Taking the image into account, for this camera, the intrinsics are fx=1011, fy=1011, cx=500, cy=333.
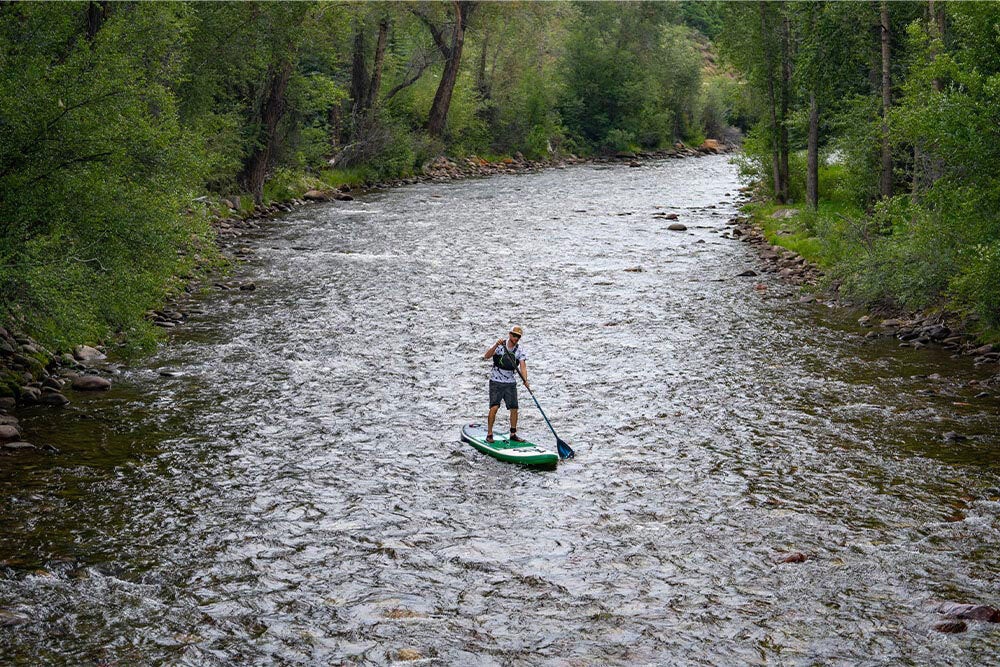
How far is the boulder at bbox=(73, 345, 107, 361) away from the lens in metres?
19.4

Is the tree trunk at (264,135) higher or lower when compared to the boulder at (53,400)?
higher

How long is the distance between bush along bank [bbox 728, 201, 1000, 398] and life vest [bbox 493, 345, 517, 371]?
831 cm

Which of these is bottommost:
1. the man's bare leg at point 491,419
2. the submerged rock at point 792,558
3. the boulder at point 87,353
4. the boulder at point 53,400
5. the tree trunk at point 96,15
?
the submerged rock at point 792,558

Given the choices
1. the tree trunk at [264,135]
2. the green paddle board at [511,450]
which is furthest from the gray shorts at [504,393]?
the tree trunk at [264,135]

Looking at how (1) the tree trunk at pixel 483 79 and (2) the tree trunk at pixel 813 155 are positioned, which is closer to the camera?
(2) the tree trunk at pixel 813 155

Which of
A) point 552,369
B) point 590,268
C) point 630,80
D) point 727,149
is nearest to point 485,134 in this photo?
point 630,80

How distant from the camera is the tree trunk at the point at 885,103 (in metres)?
27.0

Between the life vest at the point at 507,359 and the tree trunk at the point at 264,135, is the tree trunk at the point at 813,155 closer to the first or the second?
the tree trunk at the point at 264,135

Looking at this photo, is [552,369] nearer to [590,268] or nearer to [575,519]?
[575,519]

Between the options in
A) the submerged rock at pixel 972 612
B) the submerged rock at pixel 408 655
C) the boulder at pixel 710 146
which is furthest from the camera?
the boulder at pixel 710 146

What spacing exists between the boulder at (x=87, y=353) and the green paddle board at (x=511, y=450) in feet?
27.2

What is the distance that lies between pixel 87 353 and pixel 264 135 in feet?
76.7

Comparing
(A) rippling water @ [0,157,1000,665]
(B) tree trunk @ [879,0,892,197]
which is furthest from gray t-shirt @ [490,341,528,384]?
(B) tree trunk @ [879,0,892,197]

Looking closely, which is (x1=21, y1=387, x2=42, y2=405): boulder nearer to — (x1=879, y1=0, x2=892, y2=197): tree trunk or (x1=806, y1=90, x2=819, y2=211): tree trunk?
(x1=879, y1=0, x2=892, y2=197): tree trunk
